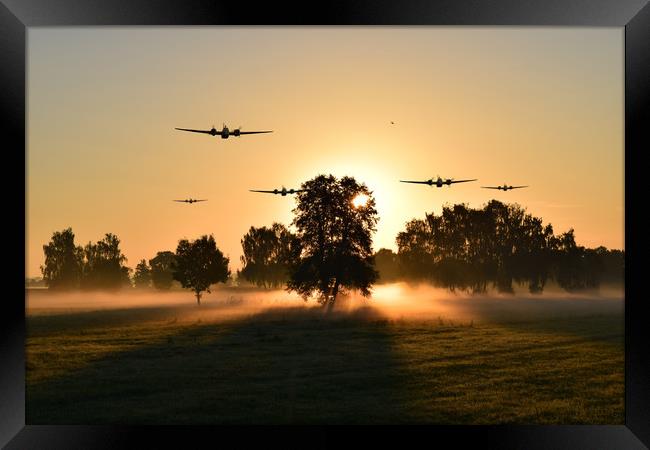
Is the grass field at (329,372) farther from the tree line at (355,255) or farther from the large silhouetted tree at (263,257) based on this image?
the large silhouetted tree at (263,257)

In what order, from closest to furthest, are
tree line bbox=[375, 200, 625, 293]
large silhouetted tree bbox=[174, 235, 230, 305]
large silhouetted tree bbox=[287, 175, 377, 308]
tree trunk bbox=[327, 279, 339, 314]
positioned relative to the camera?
tree trunk bbox=[327, 279, 339, 314] < large silhouetted tree bbox=[287, 175, 377, 308] < large silhouetted tree bbox=[174, 235, 230, 305] < tree line bbox=[375, 200, 625, 293]

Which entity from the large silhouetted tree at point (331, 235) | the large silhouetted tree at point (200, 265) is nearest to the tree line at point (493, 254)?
the large silhouetted tree at point (200, 265)

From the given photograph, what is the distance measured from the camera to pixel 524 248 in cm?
5088

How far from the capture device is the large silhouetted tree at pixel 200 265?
139 feet

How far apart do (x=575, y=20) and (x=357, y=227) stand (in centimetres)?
2519

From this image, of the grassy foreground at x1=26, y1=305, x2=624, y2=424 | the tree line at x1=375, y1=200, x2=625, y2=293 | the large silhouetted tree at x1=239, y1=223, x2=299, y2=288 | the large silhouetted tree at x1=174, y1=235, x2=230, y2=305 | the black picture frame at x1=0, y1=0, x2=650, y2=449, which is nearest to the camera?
the black picture frame at x1=0, y1=0, x2=650, y2=449

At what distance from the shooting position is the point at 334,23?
24.9ft

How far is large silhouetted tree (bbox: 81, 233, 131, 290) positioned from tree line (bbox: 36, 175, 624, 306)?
9 cm

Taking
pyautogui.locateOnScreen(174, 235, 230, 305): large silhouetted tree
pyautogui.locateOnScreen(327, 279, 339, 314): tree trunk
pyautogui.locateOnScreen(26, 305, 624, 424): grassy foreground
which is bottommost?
pyautogui.locateOnScreen(26, 305, 624, 424): grassy foreground

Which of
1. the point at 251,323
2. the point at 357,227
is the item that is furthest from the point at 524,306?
the point at 251,323

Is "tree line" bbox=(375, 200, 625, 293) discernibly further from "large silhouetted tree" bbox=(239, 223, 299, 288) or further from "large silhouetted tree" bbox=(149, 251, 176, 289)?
"large silhouetted tree" bbox=(149, 251, 176, 289)

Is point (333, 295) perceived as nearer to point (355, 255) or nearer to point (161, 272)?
point (355, 255)

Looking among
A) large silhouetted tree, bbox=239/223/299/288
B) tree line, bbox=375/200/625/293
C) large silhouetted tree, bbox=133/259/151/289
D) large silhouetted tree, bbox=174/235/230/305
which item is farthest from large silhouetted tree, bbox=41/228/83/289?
tree line, bbox=375/200/625/293

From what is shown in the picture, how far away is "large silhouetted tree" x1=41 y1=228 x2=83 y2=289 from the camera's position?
6066cm
